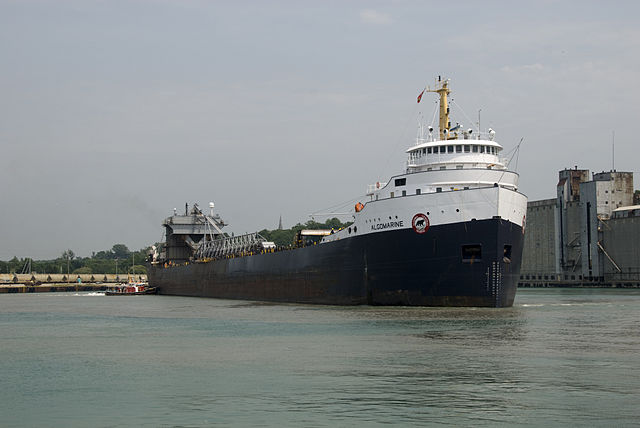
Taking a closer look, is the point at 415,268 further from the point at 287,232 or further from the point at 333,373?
the point at 287,232

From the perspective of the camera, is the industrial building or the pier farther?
the pier

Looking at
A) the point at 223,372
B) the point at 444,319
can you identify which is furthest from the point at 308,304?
the point at 223,372

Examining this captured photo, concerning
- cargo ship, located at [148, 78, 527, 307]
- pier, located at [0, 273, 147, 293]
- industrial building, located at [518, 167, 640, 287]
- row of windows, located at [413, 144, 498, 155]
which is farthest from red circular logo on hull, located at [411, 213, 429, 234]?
pier, located at [0, 273, 147, 293]

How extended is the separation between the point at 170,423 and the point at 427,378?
666 cm

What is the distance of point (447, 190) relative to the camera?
36.5 meters

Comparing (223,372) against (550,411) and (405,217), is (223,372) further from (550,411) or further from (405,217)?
(405,217)

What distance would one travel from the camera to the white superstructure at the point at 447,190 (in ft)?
116

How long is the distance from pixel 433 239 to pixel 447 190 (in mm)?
2545

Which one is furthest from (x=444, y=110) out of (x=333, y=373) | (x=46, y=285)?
(x=46, y=285)

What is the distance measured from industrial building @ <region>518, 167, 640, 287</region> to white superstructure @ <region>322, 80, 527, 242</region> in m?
62.0

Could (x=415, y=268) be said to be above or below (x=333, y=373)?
above

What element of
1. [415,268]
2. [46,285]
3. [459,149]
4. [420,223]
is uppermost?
[459,149]

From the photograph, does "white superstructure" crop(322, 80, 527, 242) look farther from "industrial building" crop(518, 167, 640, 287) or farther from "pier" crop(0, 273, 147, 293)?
"pier" crop(0, 273, 147, 293)

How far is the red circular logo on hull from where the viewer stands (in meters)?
36.0
